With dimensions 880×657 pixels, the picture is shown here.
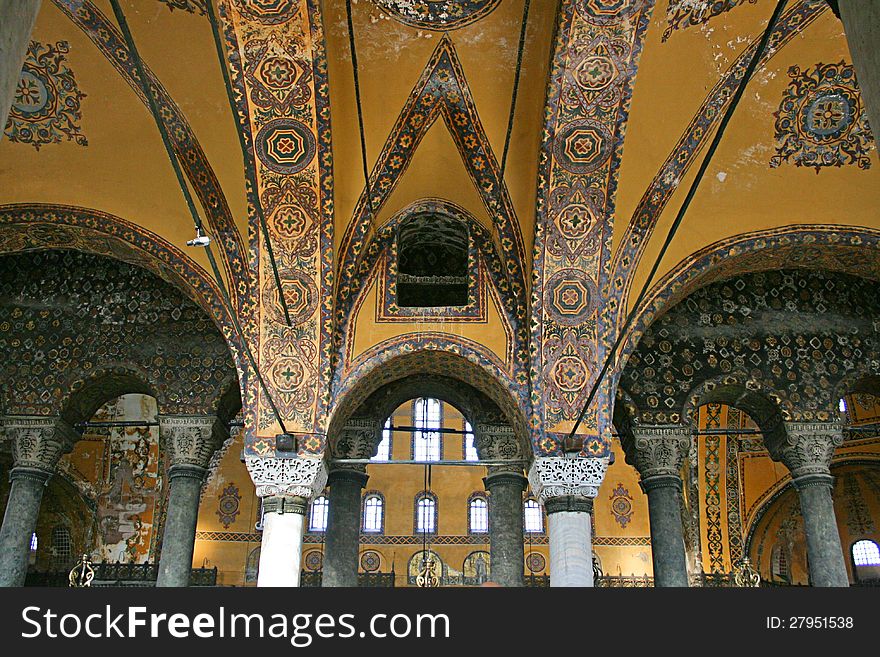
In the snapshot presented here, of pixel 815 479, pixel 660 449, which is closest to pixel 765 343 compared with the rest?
pixel 815 479

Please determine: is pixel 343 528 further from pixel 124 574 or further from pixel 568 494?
pixel 124 574

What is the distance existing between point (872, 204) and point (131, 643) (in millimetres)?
9371

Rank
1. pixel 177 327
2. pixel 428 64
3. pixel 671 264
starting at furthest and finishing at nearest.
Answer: pixel 177 327 → pixel 671 264 → pixel 428 64

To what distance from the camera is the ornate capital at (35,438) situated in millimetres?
10508

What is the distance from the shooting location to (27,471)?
10.4 m

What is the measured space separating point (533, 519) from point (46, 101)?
14274 millimetres

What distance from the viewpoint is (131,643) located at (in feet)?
10.8

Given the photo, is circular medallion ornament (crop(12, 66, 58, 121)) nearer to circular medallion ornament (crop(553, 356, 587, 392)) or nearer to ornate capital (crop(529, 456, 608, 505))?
circular medallion ornament (crop(553, 356, 587, 392))

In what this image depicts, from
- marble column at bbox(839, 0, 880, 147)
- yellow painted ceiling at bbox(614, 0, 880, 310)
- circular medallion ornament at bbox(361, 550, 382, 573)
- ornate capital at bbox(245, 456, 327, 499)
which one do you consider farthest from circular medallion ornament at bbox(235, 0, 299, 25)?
circular medallion ornament at bbox(361, 550, 382, 573)

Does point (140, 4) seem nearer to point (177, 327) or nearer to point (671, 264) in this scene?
point (177, 327)

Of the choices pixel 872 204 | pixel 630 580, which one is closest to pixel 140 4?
pixel 872 204

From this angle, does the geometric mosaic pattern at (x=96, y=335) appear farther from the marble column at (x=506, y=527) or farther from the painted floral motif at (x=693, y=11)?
the painted floral motif at (x=693, y=11)

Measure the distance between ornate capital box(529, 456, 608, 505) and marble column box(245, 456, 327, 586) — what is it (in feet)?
7.83

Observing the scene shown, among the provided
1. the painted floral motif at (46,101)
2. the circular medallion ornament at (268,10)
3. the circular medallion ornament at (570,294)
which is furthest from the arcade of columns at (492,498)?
the circular medallion ornament at (268,10)
